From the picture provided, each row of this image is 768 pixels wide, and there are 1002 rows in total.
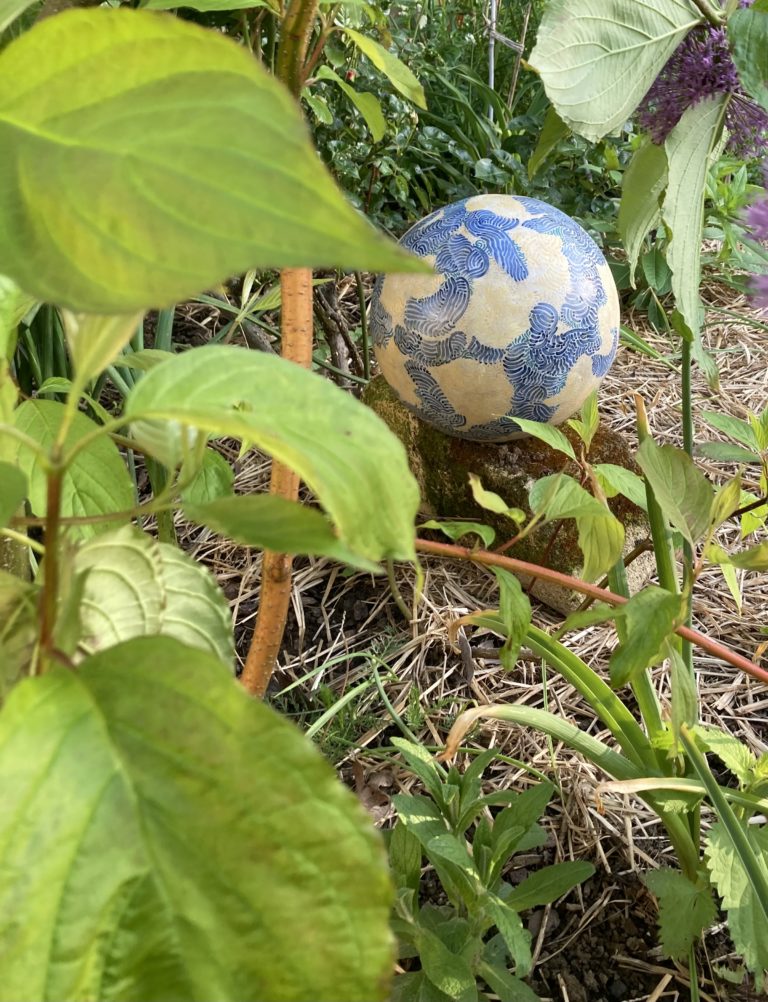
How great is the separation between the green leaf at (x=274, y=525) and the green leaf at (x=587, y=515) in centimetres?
29

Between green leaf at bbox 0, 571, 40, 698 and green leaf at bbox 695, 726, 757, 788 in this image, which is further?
green leaf at bbox 695, 726, 757, 788

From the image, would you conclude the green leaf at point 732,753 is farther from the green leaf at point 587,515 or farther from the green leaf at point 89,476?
the green leaf at point 89,476

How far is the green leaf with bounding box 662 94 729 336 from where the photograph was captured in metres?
0.48

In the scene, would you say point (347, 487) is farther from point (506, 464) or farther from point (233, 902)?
point (506, 464)

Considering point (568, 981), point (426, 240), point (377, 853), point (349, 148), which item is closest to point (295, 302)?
point (377, 853)

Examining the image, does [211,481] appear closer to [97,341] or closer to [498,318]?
[97,341]

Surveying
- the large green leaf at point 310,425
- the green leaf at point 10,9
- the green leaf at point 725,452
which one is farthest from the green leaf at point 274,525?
the green leaf at point 725,452

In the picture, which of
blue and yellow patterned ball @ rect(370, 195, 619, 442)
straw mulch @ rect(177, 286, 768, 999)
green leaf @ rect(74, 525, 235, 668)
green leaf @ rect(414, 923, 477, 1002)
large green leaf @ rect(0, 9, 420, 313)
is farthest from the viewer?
blue and yellow patterned ball @ rect(370, 195, 619, 442)

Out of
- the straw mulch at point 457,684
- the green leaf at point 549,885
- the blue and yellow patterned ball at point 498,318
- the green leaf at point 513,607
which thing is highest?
the green leaf at point 513,607

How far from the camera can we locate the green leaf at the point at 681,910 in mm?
596

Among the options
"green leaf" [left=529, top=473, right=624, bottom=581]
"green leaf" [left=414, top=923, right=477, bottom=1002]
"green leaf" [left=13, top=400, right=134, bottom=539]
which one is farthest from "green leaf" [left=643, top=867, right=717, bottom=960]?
"green leaf" [left=13, top=400, right=134, bottom=539]

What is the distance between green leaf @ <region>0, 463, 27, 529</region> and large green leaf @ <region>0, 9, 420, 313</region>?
0.21ft

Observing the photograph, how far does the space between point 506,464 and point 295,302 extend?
792mm

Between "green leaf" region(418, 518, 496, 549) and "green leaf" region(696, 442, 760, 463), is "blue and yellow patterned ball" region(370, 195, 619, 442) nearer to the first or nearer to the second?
"green leaf" region(696, 442, 760, 463)
